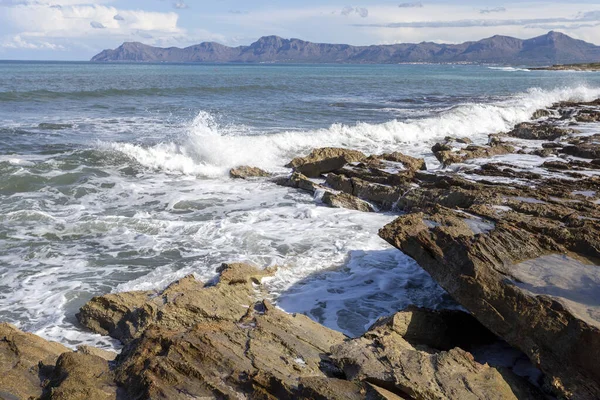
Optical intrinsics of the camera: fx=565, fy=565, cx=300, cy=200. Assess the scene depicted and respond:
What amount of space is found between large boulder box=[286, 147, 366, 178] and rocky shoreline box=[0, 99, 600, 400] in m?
5.24

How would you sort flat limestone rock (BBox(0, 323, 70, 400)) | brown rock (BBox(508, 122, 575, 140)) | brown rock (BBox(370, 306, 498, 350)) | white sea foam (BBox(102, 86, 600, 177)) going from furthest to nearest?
brown rock (BBox(508, 122, 575, 140))
white sea foam (BBox(102, 86, 600, 177))
brown rock (BBox(370, 306, 498, 350))
flat limestone rock (BBox(0, 323, 70, 400))

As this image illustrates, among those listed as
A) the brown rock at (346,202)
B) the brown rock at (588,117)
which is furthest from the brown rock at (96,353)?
the brown rock at (588,117)

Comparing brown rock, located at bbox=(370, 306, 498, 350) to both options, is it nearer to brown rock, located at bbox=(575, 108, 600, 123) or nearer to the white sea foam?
the white sea foam

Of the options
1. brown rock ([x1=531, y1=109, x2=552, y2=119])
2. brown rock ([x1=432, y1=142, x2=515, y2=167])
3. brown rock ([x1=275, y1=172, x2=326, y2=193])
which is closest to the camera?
brown rock ([x1=275, y1=172, x2=326, y2=193])

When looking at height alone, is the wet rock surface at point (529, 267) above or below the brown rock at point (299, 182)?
above

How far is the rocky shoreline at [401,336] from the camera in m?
4.19

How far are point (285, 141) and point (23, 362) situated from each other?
47.0 feet

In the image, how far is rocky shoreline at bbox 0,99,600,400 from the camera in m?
4.19

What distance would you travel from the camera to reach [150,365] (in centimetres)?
426

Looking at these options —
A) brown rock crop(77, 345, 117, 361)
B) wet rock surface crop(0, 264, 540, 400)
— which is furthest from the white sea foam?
wet rock surface crop(0, 264, 540, 400)

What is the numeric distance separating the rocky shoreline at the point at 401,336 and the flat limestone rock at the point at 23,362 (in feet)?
0.05

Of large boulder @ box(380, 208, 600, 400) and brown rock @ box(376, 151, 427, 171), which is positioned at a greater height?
large boulder @ box(380, 208, 600, 400)

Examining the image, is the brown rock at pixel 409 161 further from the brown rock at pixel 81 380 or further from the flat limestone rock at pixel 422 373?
the brown rock at pixel 81 380

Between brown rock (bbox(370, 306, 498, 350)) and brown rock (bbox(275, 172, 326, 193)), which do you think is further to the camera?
brown rock (bbox(275, 172, 326, 193))
